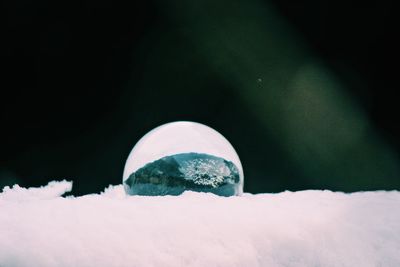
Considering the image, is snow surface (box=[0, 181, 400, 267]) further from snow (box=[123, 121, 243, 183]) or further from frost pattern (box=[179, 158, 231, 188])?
snow (box=[123, 121, 243, 183])

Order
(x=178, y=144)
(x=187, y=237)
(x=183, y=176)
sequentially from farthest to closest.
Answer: (x=178, y=144), (x=183, y=176), (x=187, y=237)

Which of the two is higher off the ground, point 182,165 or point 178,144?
point 178,144

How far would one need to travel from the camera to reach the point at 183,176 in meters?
2.61

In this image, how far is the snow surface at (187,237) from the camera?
1.15m

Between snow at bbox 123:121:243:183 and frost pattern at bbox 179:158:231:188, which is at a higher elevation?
snow at bbox 123:121:243:183

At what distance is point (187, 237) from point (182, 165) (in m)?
1.33

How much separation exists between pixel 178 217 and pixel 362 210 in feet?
3.28

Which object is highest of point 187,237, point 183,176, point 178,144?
point 178,144

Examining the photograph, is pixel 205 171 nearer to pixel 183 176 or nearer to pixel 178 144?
pixel 183 176

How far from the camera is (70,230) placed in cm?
130

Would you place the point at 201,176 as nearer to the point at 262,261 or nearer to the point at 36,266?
the point at 262,261

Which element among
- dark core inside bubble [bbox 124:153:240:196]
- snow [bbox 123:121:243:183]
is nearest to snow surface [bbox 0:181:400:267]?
dark core inside bubble [bbox 124:153:240:196]

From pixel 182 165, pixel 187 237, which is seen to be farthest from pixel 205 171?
pixel 187 237

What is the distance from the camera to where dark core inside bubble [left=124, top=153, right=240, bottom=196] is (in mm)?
2609
